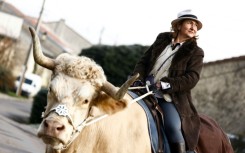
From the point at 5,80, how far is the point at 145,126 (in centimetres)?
4184

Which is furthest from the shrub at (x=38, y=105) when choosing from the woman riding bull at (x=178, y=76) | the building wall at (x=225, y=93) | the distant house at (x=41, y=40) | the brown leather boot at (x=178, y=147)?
the brown leather boot at (x=178, y=147)

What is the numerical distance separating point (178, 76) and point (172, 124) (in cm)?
62

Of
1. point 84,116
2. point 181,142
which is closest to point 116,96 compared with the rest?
point 84,116

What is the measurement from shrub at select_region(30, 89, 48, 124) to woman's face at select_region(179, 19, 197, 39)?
58.2ft

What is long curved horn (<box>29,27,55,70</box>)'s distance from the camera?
550 cm

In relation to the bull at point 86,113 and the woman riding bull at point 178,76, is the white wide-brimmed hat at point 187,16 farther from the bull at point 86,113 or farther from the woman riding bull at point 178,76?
the bull at point 86,113

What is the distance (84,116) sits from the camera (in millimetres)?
5605

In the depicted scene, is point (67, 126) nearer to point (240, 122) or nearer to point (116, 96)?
point (116, 96)

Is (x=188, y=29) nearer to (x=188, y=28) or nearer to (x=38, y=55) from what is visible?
(x=188, y=28)

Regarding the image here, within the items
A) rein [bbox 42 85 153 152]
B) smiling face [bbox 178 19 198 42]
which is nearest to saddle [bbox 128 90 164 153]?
rein [bbox 42 85 153 152]

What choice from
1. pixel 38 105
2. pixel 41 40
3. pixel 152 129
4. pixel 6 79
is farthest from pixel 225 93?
pixel 41 40

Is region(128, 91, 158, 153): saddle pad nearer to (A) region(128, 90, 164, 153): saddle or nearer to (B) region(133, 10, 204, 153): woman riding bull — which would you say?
(A) region(128, 90, 164, 153): saddle

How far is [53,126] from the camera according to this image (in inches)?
202

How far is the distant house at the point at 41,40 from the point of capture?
57.2 m
